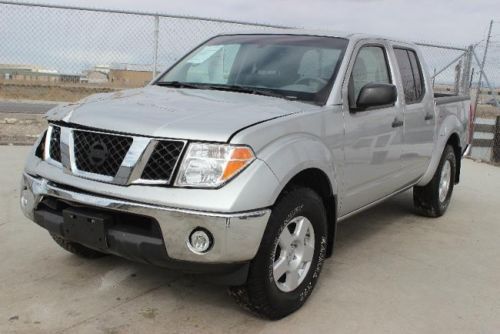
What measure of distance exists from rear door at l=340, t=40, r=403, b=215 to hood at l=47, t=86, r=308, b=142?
53cm

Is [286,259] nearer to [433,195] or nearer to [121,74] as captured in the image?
[433,195]

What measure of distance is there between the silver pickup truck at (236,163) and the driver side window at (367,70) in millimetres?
→ 16

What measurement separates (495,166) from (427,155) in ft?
18.0

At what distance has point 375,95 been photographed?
3.71 metres

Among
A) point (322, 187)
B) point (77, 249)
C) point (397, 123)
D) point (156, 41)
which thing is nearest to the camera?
point (322, 187)

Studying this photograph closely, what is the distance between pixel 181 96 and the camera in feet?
11.8

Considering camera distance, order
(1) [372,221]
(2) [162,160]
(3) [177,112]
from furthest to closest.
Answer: (1) [372,221] → (3) [177,112] → (2) [162,160]

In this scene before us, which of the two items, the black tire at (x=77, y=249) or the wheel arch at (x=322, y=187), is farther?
the black tire at (x=77, y=249)

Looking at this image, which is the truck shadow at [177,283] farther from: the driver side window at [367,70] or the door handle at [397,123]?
the driver side window at [367,70]

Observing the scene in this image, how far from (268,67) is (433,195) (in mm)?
2626

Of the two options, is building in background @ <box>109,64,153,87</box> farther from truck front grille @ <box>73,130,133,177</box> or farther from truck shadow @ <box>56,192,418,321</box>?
truck front grille @ <box>73,130,133,177</box>

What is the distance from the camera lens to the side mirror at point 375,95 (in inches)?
146

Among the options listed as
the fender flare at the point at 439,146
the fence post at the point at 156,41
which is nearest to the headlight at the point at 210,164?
the fender flare at the point at 439,146

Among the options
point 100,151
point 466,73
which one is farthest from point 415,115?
point 466,73
